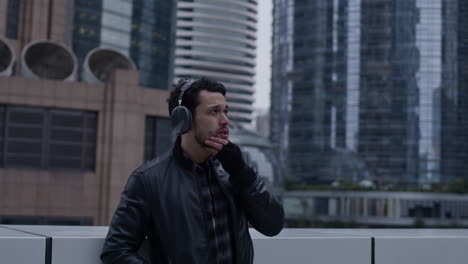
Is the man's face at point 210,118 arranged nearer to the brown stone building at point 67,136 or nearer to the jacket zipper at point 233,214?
the jacket zipper at point 233,214

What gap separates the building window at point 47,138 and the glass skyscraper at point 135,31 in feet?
166

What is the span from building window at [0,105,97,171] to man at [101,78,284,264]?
28717 mm

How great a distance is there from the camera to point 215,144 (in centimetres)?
317

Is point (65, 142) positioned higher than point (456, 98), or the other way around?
point (456, 98)

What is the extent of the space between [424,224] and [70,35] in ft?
187

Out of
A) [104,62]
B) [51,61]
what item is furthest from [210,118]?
[104,62]

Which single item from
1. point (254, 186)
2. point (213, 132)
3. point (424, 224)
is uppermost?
point (213, 132)

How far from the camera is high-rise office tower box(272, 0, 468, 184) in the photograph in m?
116

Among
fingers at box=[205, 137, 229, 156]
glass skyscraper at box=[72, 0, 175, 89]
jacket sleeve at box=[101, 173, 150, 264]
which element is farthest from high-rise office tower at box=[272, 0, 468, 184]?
jacket sleeve at box=[101, 173, 150, 264]

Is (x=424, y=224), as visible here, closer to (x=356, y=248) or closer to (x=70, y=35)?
(x=70, y=35)

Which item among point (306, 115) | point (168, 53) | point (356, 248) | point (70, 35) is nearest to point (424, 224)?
point (306, 115)

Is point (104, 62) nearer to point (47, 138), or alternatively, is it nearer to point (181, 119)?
point (47, 138)

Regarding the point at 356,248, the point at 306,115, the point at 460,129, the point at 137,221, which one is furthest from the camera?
the point at 306,115

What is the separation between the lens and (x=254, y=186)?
321 cm
